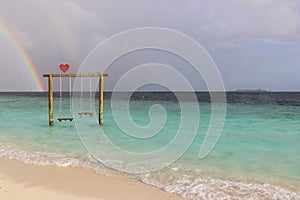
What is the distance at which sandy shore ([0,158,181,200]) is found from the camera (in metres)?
5.39

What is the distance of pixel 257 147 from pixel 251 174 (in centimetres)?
454

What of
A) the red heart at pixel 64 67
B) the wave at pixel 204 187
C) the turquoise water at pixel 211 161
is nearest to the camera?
the wave at pixel 204 187

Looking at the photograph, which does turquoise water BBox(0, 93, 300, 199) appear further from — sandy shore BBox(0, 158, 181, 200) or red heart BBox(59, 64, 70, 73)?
red heart BBox(59, 64, 70, 73)

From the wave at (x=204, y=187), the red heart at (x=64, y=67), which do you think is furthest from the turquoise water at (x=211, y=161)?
the red heart at (x=64, y=67)

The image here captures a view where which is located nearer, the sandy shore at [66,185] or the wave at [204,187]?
the sandy shore at [66,185]

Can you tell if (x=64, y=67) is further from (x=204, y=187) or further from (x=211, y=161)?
(x=204, y=187)

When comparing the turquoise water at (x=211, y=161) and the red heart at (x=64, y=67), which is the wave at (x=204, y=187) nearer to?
the turquoise water at (x=211, y=161)

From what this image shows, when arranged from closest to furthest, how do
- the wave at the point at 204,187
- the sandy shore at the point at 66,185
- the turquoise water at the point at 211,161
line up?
the sandy shore at the point at 66,185 → the wave at the point at 204,187 → the turquoise water at the point at 211,161

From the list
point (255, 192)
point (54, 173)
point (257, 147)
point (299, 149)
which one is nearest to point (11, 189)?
point (54, 173)

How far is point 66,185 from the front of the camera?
5996mm

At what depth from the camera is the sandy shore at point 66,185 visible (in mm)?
5387

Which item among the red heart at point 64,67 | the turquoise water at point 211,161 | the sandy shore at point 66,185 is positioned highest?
the red heart at point 64,67

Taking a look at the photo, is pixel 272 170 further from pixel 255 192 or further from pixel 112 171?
pixel 112 171

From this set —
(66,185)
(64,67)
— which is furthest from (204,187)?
(64,67)
